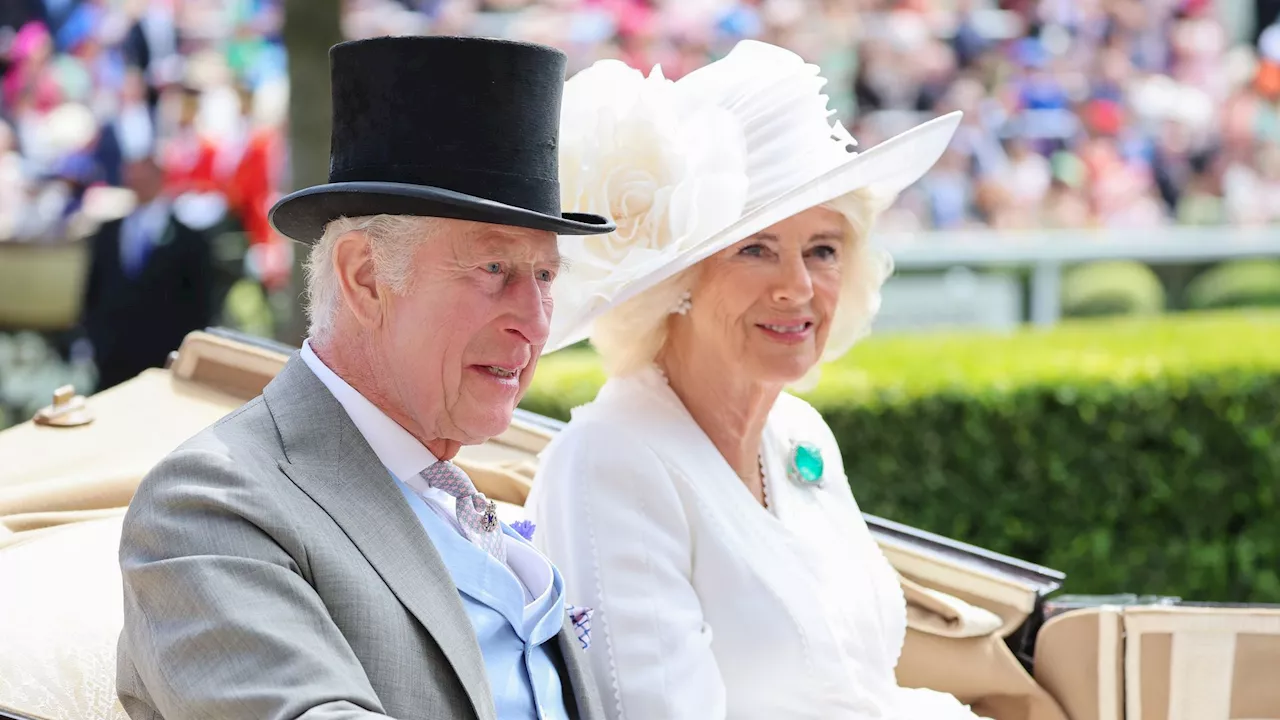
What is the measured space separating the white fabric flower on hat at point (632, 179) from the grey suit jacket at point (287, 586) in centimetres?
80

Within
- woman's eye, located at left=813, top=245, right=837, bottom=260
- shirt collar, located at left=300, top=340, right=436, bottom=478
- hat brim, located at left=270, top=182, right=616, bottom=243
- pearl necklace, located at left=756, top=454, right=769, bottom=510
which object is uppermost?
hat brim, located at left=270, top=182, right=616, bottom=243

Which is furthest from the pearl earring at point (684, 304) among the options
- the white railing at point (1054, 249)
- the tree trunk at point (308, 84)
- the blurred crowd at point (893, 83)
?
the blurred crowd at point (893, 83)

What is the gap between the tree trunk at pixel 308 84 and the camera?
6.10m

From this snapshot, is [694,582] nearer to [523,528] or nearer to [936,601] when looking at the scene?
[523,528]

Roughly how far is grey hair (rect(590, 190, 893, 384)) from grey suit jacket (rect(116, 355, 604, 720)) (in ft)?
3.03

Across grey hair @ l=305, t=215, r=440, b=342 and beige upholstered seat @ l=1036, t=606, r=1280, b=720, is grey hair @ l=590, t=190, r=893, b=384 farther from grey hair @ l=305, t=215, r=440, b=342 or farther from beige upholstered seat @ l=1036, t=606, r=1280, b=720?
grey hair @ l=305, t=215, r=440, b=342

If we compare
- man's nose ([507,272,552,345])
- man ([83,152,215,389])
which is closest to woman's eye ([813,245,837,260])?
man's nose ([507,272,552,345])

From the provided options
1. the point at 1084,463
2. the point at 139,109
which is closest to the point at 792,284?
the point at 1084,463

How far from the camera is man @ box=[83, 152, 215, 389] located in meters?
8.07

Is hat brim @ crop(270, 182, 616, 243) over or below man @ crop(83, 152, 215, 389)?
over

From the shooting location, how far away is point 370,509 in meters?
1.93

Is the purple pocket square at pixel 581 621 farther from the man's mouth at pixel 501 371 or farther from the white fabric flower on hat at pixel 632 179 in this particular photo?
the white fabric flower on hat at pixel 632 179

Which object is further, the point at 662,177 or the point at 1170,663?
the point at 1170,663

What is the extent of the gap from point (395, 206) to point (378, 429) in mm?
288
